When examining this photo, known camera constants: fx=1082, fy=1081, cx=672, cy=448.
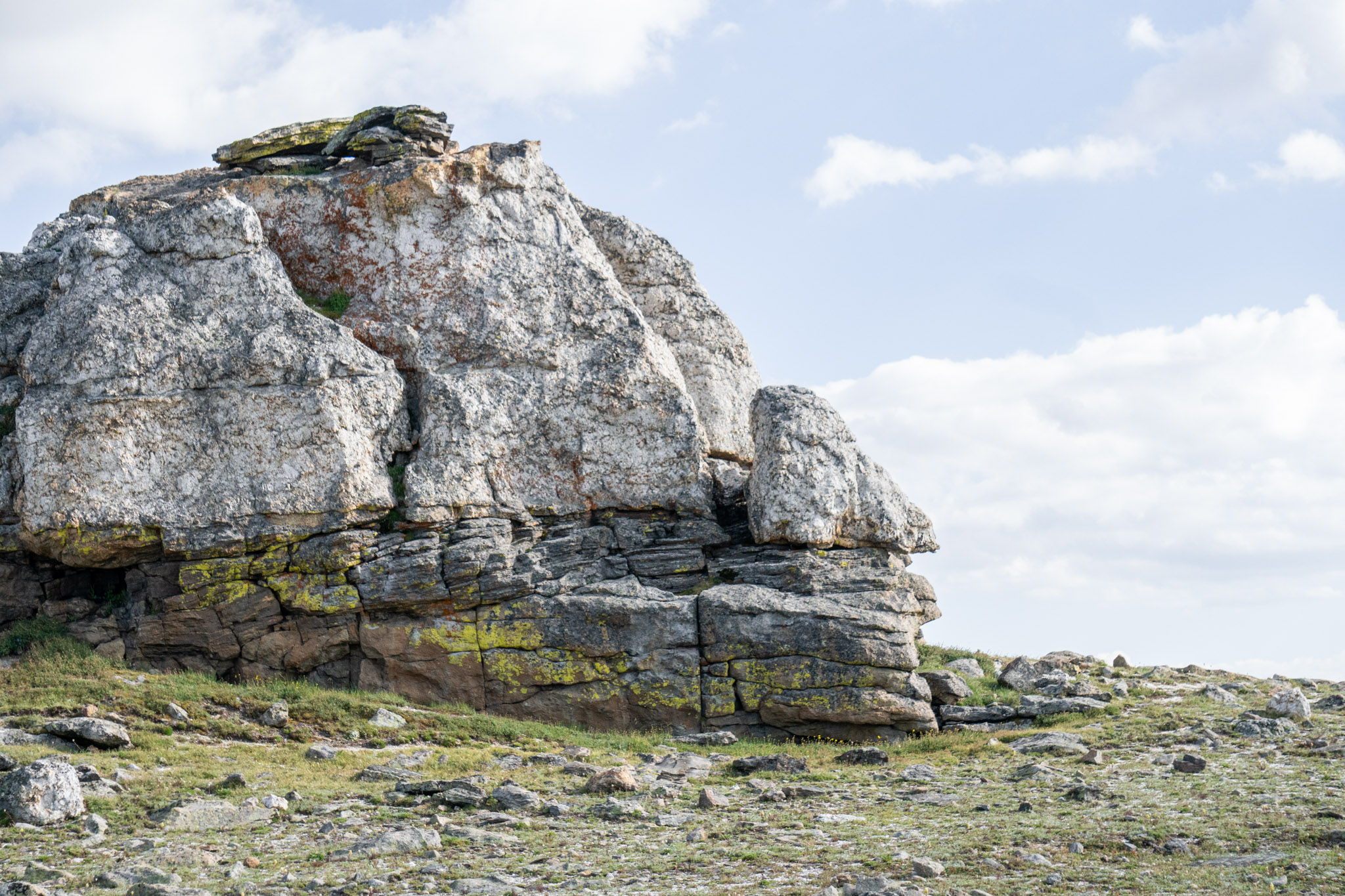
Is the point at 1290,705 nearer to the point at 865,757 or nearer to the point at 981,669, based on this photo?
the point at 981,669

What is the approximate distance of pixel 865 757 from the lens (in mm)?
23719

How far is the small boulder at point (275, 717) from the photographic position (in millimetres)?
24203

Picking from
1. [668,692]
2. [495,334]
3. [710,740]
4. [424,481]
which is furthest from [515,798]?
[495,334]

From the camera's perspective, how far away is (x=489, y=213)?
32250 mm

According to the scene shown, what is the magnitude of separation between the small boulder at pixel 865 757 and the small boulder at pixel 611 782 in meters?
6.41

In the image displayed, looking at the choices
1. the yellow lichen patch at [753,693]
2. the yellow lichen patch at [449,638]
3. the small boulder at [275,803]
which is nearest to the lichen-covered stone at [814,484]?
the yellow lichen patch at [753,693]

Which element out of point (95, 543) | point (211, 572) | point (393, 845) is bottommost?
point (393, 845)

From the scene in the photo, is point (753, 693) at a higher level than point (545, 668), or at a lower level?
lower

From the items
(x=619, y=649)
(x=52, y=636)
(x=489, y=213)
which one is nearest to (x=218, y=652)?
(x=52, y=636)

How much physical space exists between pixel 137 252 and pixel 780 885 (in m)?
25.6

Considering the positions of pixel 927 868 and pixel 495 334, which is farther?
pixel 495 334

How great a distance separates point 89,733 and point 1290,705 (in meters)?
26.9

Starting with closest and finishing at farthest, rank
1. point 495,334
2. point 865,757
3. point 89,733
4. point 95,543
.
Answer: point 89,733 → point 865,757 → point 95,543 → point 495,334

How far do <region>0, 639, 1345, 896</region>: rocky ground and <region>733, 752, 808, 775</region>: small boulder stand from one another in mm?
67
